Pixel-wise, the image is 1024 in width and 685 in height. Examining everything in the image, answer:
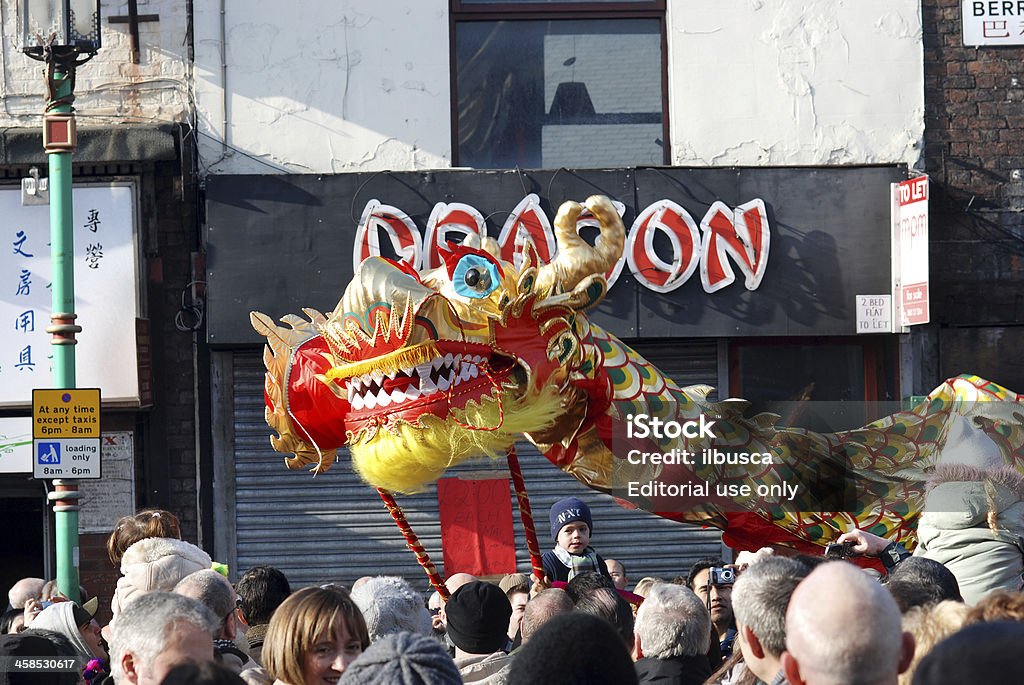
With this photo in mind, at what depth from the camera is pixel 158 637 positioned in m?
3.62

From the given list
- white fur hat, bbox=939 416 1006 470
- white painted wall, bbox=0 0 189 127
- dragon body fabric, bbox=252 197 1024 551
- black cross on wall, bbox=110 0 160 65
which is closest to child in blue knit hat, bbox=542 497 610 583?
dragon body fabric, bbox=252 197 1024 551

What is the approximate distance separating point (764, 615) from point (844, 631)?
2.21 feet

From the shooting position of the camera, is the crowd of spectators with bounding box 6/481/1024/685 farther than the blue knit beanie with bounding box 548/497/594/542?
No

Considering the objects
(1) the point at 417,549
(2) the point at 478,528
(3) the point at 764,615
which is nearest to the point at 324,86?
(2) the point at 478,528

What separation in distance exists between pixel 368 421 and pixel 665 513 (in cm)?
160

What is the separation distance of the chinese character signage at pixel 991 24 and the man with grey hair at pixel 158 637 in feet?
29.8

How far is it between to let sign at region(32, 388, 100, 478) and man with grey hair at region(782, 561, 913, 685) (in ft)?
20.3

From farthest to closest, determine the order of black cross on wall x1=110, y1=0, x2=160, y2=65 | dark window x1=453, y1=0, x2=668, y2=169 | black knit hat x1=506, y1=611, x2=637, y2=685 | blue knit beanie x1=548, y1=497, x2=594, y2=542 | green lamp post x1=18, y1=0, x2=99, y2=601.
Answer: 1. dark window x1=453, y1=0, x2=668, y2=169
2. black cross on wall x1=110, y1=0, x2=160, y2=65
3. green lamp post x1=18, y1=0, x2=99, y2=601
4. blue knit beanie x1=548, y1=497, x2=594, y2=542
5. black knit hat x1=506, y1=611, x2=637, y2=685

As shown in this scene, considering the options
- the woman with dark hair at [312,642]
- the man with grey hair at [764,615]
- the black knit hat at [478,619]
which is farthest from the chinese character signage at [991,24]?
the woman with dark hair at [312,642]

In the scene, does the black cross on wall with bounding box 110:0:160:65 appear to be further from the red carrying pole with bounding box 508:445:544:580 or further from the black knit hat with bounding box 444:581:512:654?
the black knit hat with bounding box 444:581:512:654

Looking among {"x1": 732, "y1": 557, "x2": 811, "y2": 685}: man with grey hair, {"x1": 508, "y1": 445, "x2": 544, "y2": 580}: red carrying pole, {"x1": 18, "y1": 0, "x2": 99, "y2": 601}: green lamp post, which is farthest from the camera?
{"x1": 18, "y1": 0, "x2": 99, "y2": 601}: green lamp post

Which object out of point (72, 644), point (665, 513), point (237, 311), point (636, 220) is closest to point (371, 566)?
point (237, 311)

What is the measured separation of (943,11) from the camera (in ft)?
36.7

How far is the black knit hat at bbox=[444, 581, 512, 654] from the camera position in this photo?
519cm
